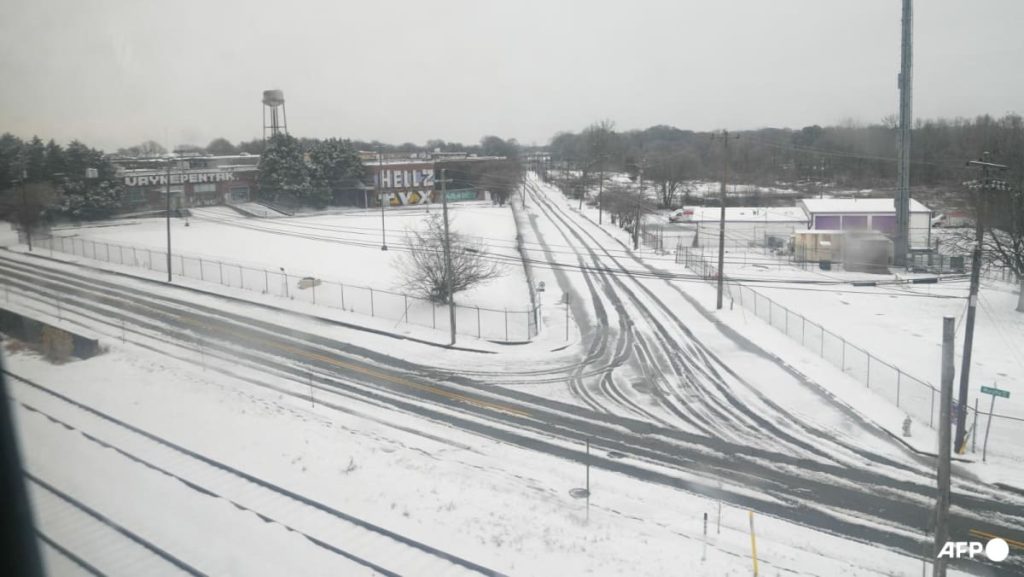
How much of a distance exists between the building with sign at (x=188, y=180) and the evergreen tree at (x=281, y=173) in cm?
166

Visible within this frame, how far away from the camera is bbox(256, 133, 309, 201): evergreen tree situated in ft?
224

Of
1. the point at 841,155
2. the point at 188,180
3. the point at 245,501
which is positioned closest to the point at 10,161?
the point at 245,501

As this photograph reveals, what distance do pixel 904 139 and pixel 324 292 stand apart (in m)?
35.3

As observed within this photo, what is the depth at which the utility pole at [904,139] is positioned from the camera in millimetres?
42844

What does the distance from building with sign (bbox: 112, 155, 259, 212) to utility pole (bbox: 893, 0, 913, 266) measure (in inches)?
1845

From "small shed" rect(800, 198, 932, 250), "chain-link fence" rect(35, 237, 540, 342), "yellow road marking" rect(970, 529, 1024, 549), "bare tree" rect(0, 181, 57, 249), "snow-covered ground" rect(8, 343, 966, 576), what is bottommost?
"yellow road marking" rect(970, 529, 1024, 549)

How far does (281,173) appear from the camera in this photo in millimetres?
68500

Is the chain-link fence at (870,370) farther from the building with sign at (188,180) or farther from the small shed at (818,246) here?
the building with sign at (188,180)

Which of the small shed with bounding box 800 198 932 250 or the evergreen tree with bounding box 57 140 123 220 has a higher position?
the evergreen tree with bounding box 57 140 123 220

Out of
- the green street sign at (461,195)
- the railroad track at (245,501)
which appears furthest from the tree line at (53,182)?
the green street sign at (461,195)

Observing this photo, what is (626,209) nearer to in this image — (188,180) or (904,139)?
(904,139)

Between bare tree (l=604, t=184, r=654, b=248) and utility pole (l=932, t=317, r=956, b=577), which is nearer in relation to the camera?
utility pole (l=932, t=317, r=956, b=577)

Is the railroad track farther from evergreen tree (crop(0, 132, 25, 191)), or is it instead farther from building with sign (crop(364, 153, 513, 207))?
building with sign (crop(364, 153, 513, 207))

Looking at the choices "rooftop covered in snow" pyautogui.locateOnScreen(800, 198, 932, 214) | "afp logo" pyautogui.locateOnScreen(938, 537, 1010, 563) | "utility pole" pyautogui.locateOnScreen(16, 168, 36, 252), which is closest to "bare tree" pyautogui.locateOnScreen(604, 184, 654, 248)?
"rooftop covered in snow" pyautogui.locateOnScreen(800, 198, 932, 214)
